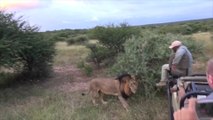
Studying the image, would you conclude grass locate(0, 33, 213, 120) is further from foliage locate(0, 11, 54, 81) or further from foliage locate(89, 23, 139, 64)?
foliage locate(89, 23, 139, 64)

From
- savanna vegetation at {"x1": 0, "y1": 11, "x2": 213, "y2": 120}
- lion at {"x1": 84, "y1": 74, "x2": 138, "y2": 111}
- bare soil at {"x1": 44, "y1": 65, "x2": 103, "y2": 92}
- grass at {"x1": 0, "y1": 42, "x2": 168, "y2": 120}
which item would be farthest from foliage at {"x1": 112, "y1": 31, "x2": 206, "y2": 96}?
bare soil at {"x1": 44, "y1": 65, "x2": 103, "y2": 92}

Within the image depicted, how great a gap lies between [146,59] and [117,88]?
192 centimetres

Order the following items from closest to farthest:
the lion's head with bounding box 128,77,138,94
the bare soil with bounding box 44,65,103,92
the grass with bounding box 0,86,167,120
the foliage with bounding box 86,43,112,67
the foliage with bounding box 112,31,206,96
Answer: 1. the grass with bounding box 0,86,167,120
2. the lion's head with bounding box 128,77,138,94
3. the foliage with bounding box 112,31,206,96
4. the bare soil with bounding box 44,65,103,92
5. the foliage with bounding box 86,43,112,67

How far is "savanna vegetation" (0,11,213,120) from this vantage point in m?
11.6

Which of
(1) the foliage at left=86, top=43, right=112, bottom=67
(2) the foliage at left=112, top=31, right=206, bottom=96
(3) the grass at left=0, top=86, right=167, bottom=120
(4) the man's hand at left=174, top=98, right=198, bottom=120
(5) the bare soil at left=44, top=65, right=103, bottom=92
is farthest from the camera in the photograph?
(1) the foliage at left=86, top=43, right=112, bottom=67

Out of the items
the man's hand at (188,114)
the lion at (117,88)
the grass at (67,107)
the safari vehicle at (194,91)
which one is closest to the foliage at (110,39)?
the grass at (67,107)

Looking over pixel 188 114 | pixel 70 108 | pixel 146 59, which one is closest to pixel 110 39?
pixel 146 59

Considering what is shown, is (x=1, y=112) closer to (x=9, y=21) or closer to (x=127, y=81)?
(x=127, y=81)

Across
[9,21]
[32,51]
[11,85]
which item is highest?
[9,21]

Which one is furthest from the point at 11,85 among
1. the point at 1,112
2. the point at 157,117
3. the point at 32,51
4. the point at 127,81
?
the point at 157,117

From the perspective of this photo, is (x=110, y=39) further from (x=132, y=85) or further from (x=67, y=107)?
(x=67, y=107)

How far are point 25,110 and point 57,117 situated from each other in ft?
6.70

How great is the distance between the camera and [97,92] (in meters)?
13.4

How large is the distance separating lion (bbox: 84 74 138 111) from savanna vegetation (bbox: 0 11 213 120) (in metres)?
0.28
